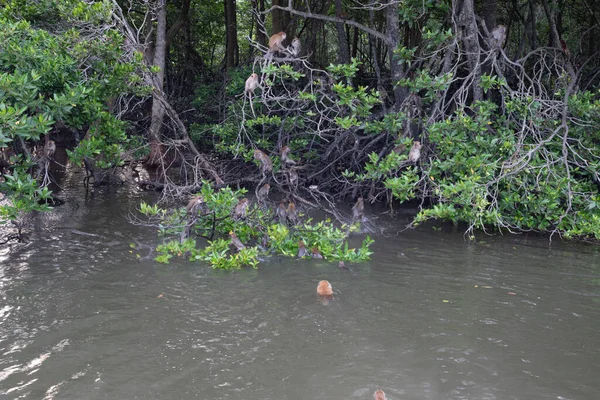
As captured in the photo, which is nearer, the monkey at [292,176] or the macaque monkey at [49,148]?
the macaque monkey at [49,148]

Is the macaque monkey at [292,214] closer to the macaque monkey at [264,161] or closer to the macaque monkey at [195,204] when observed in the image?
the macaque monkey at [264,161]

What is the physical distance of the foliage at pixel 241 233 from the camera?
5848mm

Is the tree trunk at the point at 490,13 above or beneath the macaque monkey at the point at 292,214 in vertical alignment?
above

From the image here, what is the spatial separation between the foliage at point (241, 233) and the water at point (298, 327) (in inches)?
6.8

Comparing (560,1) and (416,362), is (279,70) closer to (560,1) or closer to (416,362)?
(416,362)

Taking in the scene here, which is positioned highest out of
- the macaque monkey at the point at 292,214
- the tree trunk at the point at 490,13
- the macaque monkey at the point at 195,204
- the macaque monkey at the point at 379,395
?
the tree trunk at the point at 490,13

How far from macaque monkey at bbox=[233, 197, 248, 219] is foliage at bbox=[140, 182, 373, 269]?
7 cm

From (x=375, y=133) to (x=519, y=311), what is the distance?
3.79 m

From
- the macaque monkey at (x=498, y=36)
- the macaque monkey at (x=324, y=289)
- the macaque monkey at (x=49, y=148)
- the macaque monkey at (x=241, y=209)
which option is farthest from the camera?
the macaque monkey at (x=498, y=36)

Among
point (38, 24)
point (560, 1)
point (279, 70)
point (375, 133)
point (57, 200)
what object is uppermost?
point (560, 1)

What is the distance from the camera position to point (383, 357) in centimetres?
407

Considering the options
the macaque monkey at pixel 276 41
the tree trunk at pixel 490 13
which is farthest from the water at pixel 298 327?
the tree trunk at pixel 490 13

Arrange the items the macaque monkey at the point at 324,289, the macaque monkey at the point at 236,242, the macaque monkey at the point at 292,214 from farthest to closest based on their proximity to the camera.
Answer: the macaque monkey at the point at 292,214
the macaque monkey at the point at 236,242
the macaque monkey at the point at 324,289

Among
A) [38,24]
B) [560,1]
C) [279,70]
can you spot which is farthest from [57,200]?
[560,1]
